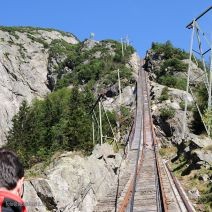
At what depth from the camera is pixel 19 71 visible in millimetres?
108812

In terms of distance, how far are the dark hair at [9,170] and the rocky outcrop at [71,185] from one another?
13298 mm

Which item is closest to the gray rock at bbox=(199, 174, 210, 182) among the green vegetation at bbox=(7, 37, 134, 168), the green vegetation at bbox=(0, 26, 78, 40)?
the green vegetation at bbox=(7, 37, 134, 168)

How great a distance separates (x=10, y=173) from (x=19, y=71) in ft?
354

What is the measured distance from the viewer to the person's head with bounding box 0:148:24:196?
3018mm

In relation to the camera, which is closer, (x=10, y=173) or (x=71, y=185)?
(x=10, y=173)

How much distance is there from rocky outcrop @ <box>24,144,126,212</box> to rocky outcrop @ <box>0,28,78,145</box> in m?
62.7

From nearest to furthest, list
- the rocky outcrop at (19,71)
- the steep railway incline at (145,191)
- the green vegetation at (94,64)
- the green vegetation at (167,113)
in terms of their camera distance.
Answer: the steep railway incline at (145,191) < the green vegetation at (167,113) < the rocky outcrop at (19,71) < the green vegetation at (94,64)

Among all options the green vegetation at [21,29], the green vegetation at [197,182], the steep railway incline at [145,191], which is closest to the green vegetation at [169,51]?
the green vegetation at [21,29]

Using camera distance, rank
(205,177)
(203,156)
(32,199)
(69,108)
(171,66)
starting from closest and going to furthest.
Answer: (32,199)
(205,177)
(203,156)
(69,108)
(171,66)

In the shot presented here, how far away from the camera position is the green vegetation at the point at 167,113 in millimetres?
55588

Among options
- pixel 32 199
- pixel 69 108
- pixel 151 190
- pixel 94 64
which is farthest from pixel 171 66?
pixel 32 199

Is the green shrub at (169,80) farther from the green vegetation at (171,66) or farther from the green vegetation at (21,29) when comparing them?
the green vegetation at (21,29)

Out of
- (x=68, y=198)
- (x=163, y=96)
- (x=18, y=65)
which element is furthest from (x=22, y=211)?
(x=18, y=65)

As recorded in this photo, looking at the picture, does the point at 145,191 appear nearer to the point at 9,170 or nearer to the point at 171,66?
the point at 9,170
